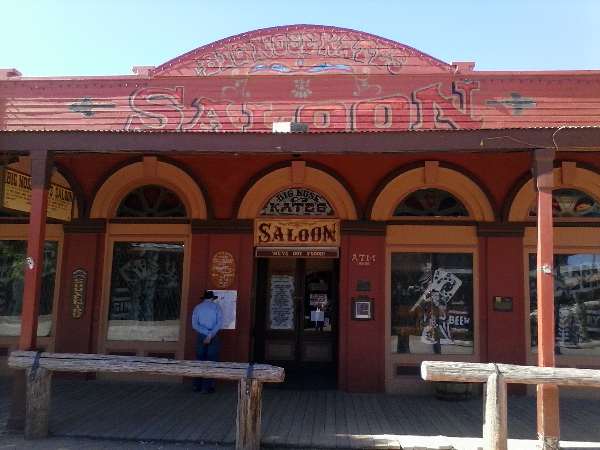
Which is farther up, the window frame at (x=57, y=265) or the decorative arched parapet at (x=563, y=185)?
the decorative arched parapet at (x=563, y=185)

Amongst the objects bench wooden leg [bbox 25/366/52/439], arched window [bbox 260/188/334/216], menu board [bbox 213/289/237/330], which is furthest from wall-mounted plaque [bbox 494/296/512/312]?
bench wooden leg [bbox 25/366/52/439]

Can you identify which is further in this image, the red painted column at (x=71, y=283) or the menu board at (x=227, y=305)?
the red painted column at (x=71, y=283)

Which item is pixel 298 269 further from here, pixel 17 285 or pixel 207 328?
pixel 17 285

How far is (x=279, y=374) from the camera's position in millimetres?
5660

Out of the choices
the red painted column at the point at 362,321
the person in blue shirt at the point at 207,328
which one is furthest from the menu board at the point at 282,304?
the person in blue shirt at the point at 207,328

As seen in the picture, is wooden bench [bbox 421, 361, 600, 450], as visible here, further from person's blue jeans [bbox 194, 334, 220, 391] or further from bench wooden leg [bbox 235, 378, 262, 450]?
person's blue jeans [bbox 194, 334, 220, 391]

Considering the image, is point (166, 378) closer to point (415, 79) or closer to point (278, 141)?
point (278, 141)

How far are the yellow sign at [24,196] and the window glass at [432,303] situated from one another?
17.5 feet

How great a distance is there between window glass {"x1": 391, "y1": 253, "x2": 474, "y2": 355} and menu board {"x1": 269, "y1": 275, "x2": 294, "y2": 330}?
6.15 ft

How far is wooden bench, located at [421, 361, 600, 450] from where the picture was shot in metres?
5.43

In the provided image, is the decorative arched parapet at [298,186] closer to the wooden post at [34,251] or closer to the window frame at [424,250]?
the window frame at [424,250]

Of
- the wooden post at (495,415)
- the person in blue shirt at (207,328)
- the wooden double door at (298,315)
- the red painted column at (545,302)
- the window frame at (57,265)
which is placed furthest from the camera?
the wooden double door at (298,315)

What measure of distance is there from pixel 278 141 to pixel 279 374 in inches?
108

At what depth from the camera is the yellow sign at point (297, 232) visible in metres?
8.71
